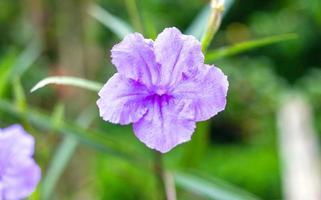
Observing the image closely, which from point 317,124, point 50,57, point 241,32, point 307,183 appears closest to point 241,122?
point 317,124

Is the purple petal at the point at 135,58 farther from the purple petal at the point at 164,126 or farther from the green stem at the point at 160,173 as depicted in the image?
the green stem at the point at 160,173

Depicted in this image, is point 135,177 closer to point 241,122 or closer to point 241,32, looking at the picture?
point 241,32

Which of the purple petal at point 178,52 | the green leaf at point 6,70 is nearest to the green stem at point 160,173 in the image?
the purple petal at point 178,52

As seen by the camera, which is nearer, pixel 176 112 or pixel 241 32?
pixel 176 112

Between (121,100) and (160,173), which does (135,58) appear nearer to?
(121,100)

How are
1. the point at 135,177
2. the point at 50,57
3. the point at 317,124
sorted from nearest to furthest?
the point at 50,57 → the point at 135,177 → the point at 317,124

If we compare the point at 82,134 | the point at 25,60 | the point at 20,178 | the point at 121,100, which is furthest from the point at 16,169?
the point at 25,60
